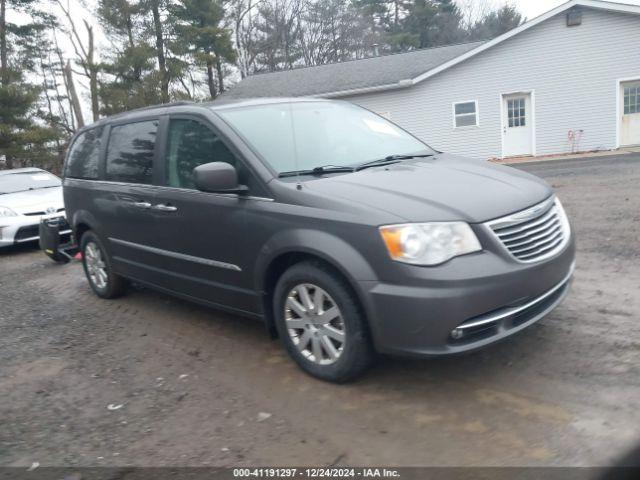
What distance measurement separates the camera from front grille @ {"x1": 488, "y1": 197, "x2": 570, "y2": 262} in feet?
10.9

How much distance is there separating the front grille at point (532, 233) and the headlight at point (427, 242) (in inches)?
8.3

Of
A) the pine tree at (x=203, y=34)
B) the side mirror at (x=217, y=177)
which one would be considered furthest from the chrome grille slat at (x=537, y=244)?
the pine tree at (x=203, y=34)

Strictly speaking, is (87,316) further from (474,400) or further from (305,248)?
(474,400)

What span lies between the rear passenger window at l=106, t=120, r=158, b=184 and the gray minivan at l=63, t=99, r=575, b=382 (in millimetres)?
19

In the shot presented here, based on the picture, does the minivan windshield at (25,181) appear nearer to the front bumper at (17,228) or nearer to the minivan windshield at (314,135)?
the front bumper at (17,228)

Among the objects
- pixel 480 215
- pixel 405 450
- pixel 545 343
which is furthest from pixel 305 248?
pixel 545 343

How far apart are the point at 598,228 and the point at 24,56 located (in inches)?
1087

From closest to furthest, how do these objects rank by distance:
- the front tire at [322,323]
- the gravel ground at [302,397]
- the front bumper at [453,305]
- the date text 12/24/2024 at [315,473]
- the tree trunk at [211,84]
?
the date text 12/24/2024 at [315,473] < the gravel ground at [302,397] < the front bumper at [453,305] < the front tire at [322,323] < the tree trunk at [211,84]

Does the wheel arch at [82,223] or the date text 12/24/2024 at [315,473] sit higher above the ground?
the wheel arch at [82,223]

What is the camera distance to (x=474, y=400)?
3.33 metres

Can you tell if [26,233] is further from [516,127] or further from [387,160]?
[516,127]

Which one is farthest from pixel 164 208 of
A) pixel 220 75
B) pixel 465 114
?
pixel 220 75

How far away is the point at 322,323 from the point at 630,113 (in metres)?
19.4

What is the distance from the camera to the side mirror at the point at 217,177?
3781 millimetres
